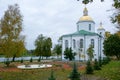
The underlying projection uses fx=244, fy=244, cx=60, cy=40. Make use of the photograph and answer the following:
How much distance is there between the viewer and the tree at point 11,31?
34.8 meters

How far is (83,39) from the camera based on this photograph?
6272cm

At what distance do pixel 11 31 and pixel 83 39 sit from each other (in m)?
30.5

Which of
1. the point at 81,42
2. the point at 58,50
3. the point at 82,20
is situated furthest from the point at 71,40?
the point at 58,50

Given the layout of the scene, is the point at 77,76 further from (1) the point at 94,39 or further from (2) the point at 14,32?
(1) the point at 94,39

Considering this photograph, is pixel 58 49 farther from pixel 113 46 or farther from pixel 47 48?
pixel 113 46

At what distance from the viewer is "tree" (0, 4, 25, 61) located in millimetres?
34750

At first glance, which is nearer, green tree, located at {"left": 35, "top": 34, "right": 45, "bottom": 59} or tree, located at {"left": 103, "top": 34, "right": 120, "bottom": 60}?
tree, located at {"left": 103, "top": 34, "right": 120, "bottom": 60}

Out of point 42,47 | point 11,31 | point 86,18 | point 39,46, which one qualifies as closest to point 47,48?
point 42,47

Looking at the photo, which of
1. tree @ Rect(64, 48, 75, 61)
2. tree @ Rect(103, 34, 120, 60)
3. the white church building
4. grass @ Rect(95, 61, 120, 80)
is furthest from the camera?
the white church building

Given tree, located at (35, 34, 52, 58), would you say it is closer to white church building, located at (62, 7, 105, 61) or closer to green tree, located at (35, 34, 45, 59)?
green tree, located at (35, 34, 45, 59)

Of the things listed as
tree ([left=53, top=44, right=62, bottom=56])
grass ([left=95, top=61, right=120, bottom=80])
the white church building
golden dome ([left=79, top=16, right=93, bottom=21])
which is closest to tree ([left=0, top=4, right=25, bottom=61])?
grass ([left=95, top=61, right=120, bottom=80])

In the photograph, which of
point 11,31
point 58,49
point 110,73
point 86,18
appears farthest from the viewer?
point 58,49

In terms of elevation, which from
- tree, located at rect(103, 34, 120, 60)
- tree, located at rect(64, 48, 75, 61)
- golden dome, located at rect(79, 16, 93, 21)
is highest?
golden dome, located at rect(79, 16, 93, 21)

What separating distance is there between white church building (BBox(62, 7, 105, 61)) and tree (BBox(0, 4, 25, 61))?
25.0m
